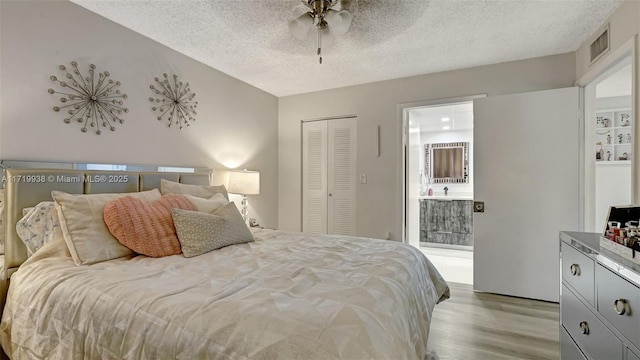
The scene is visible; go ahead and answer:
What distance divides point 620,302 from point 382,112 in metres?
2.99

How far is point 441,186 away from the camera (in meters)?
5.75

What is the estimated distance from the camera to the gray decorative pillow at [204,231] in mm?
1803

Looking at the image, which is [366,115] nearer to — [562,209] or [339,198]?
[339,198]

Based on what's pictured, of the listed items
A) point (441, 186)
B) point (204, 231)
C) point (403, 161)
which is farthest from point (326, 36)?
point (441, 186)

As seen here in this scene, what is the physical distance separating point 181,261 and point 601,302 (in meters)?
2.04

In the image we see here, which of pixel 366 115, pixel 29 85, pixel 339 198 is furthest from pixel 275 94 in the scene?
pixel 29 85

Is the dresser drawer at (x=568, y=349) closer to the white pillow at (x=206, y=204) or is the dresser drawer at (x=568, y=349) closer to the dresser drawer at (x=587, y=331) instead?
the dresser drawer at (x=587, y=331)

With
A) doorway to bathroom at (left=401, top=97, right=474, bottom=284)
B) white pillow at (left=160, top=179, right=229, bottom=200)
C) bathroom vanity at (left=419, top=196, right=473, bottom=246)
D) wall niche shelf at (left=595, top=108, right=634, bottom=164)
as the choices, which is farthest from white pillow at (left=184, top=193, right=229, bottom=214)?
wall niche shelf at (left=595, top=108, right=634, bottom=164)

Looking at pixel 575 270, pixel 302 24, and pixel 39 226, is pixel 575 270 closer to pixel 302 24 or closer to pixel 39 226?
pixel 302 24

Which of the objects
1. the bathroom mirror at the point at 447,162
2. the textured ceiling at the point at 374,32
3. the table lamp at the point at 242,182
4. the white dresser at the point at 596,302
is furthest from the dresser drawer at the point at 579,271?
the bathroom mirror at the point at 447,162

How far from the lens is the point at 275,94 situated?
168 inches

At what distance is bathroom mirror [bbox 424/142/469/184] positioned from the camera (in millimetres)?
5574

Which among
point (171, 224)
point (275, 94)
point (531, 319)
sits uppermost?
point (275, 94)

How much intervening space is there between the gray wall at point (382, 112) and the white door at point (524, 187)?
0.98 feet
